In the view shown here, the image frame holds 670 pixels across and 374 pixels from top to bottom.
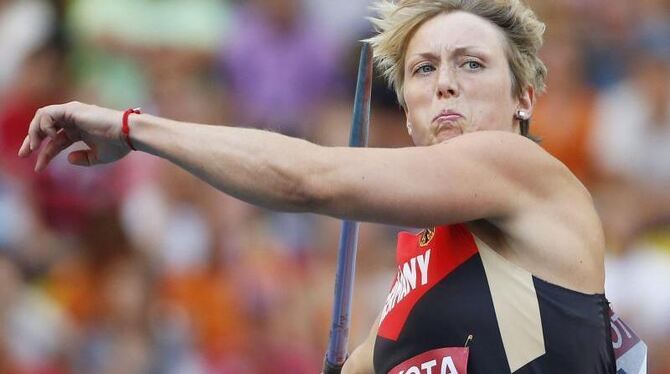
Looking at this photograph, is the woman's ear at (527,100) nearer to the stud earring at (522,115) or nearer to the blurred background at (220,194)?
the stud earring at (522,115)

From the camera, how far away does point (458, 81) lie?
3.57m

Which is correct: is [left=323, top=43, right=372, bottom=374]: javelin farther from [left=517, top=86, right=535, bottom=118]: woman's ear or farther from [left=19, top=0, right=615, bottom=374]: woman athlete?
[left=517, top=86, right=535, bottom=118]: woman's ear

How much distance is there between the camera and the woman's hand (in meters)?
3.20

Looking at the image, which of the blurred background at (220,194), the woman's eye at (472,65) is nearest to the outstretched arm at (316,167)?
the woman's eye at (472,65)

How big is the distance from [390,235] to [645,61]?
219cm

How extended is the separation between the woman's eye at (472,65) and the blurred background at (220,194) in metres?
3.54

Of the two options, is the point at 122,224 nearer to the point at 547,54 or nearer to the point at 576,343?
the point at 547,54

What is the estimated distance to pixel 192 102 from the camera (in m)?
8.48

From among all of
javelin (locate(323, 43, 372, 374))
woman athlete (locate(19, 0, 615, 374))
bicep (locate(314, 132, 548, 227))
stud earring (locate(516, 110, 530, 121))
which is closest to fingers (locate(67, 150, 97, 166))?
woman athlete (locate(19, 0, 615, 374))

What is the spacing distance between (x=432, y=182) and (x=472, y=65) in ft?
1.71

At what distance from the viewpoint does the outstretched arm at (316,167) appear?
3.12m

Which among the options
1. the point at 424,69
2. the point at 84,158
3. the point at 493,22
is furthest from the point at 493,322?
the point at 84,158

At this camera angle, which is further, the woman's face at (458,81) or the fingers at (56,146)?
the woman's face at (458,81)

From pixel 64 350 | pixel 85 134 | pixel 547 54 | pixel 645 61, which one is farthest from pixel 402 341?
pixel 645 61
